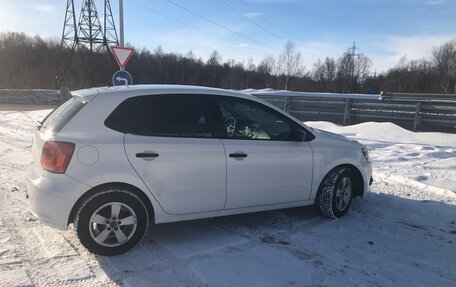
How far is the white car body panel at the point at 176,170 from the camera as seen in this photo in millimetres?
4023

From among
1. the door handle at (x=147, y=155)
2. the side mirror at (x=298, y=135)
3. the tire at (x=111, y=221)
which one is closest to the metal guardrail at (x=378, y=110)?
the side mirror at (x=298, y=135)

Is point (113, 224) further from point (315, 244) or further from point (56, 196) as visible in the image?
point (315, 244)

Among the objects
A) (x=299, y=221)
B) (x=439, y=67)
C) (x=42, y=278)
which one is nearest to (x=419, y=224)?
(x=299, y=221)

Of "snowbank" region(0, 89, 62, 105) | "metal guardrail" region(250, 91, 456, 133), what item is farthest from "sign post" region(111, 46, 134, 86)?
"snowbank" region(0, 89, 62, 105)

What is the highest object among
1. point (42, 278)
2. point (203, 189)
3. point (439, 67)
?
point (439, 67)

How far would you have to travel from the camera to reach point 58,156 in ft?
13.0

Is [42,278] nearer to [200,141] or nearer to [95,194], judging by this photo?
[95,194]

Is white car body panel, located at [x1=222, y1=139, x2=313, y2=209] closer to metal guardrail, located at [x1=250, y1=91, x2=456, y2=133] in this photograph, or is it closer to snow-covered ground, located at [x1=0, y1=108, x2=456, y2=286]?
snow-covered ground, located at [x1=0, y1=108, x2=456, y2=286]

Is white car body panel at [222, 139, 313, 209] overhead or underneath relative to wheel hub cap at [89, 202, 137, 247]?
overhead

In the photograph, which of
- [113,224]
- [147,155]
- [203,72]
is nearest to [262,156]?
[147,155]

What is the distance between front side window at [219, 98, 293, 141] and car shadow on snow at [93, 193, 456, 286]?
114cm

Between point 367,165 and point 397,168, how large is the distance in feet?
9.09

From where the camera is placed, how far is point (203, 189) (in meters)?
4.56

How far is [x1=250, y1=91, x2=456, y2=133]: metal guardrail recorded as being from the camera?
13.1m
